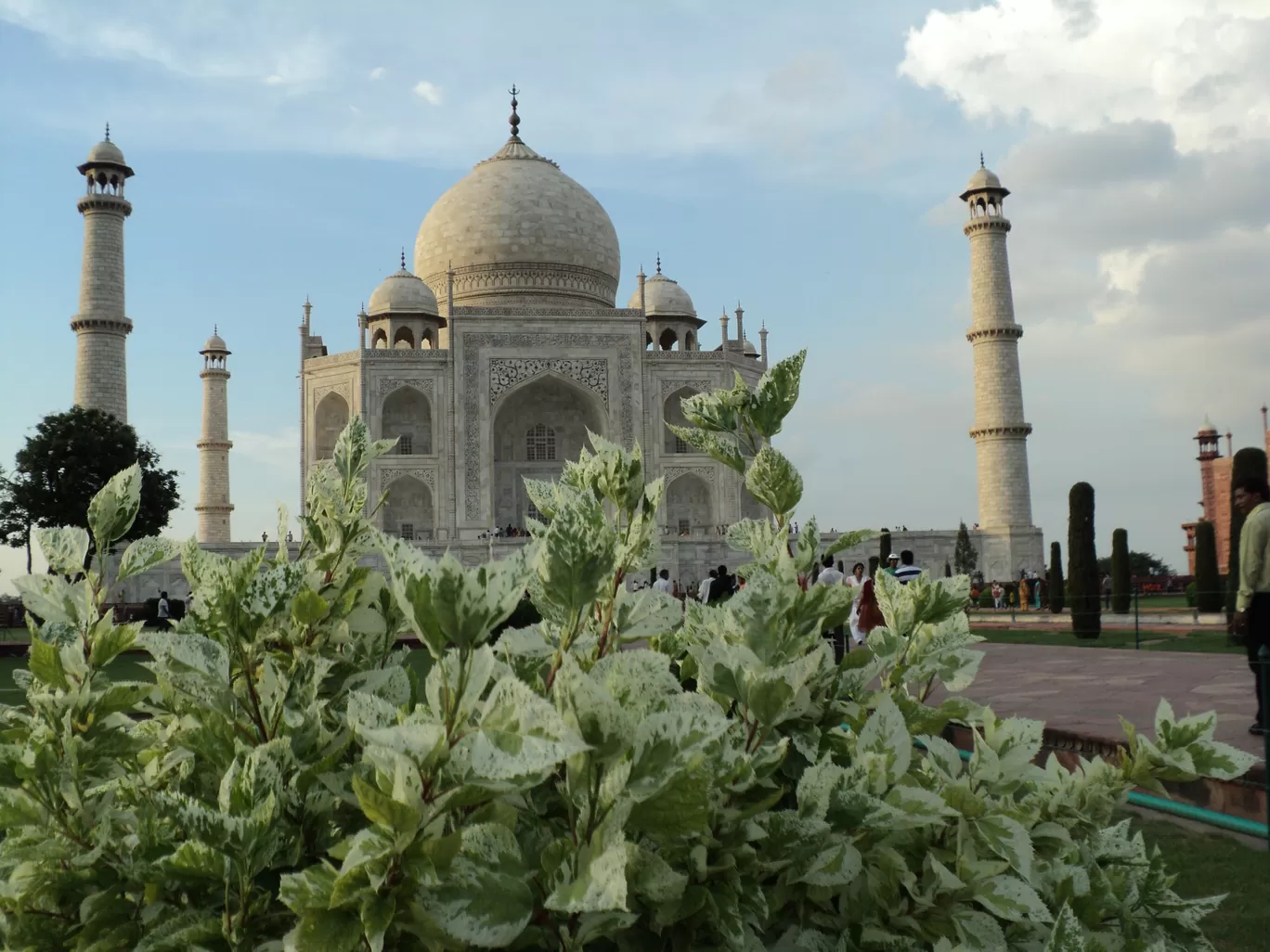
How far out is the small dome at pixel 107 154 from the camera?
2281cm

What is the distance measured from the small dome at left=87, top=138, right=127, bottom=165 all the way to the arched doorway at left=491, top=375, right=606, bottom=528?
9.54 metres

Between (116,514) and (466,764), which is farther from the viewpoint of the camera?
(116,514)

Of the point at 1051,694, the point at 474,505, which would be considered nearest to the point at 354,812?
the point at 1051,694

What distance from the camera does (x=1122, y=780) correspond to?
1.04m

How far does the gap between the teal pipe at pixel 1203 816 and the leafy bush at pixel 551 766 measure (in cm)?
243

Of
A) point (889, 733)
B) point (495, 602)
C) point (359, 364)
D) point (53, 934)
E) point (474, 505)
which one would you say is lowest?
point (53, 934)

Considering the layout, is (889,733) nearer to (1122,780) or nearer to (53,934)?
(1122,780)

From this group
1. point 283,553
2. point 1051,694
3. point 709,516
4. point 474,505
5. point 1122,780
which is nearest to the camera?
point 283,553

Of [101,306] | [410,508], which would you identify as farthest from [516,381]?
[101,306]

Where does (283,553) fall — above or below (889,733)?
above

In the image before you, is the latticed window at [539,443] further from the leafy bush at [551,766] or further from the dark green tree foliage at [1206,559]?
the leafy bush at [551,766]

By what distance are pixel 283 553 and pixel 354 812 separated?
23 cm

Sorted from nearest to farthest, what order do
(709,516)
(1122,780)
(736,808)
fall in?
(736,808) < (1122,780) < (709,516)

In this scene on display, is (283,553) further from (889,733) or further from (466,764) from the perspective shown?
(889,733)
